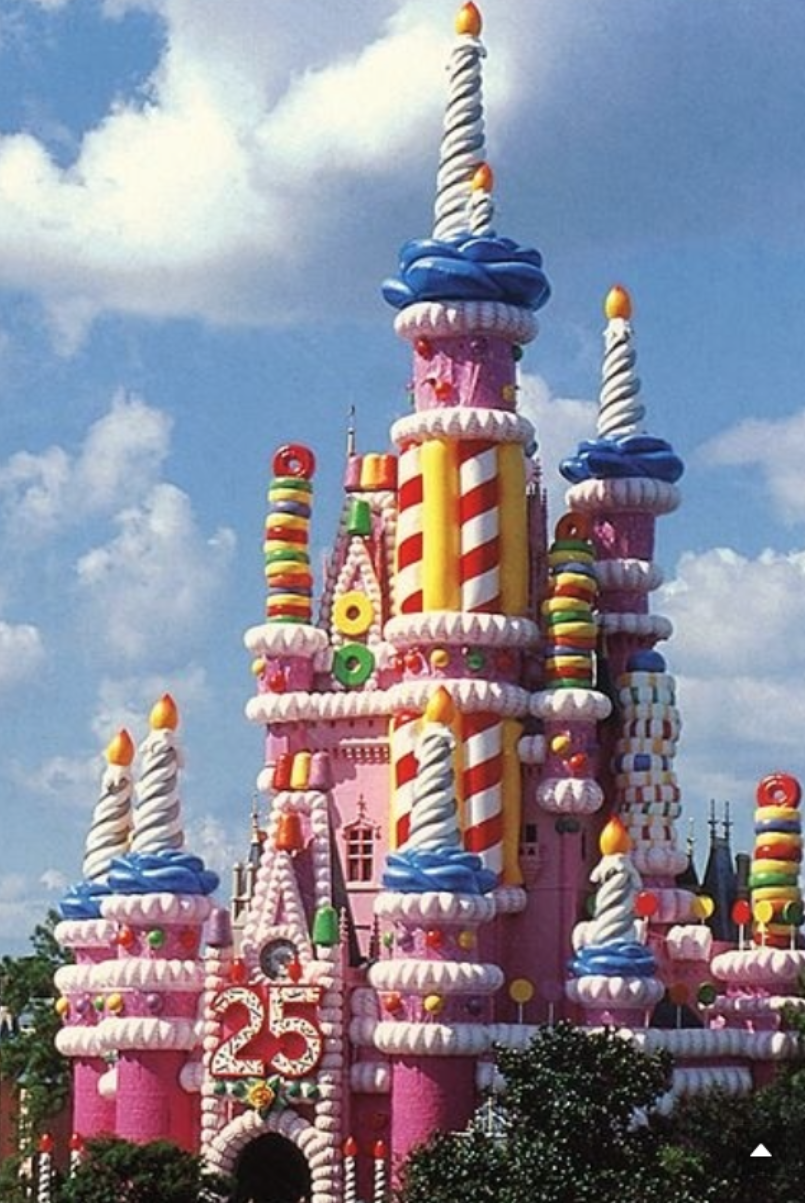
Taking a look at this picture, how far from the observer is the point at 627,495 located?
2233 inches

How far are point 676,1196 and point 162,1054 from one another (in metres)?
13.5

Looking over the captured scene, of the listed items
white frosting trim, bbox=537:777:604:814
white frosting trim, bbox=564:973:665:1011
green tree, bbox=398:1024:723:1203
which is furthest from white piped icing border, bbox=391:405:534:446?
green tree, bbox=398:1024:723:1203

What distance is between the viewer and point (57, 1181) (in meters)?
51.6

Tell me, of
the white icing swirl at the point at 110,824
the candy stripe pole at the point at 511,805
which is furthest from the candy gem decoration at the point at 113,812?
the candy stripe pole at the point at 511,805

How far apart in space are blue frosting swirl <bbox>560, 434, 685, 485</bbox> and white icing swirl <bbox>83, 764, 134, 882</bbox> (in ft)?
39.6

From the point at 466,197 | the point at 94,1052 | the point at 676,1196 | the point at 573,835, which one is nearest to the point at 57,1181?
the point at 94,1052

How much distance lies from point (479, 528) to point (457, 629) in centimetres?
219

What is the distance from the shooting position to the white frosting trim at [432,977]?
48.0 m

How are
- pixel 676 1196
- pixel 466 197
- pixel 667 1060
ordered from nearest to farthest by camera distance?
1. pixel 676 1196
2. pixel 667 1060
3. pixel 466 197

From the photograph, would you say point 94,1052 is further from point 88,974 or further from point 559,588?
point 559,588

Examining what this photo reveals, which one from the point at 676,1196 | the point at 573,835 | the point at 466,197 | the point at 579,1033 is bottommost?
the point at 676,1196

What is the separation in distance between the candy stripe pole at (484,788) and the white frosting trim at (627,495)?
277 inches

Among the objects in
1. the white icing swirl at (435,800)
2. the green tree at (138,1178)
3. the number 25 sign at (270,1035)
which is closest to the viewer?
the green tree at (138,1178)

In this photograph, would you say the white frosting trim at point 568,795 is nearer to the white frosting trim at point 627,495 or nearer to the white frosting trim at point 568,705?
the white frosting trim at point 568,705
